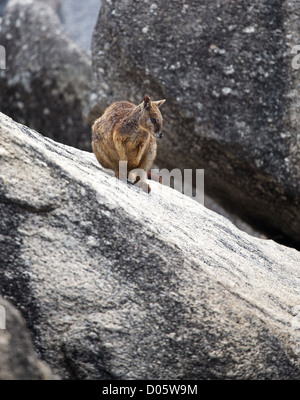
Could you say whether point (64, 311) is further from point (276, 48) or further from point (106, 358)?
point (276, 48)

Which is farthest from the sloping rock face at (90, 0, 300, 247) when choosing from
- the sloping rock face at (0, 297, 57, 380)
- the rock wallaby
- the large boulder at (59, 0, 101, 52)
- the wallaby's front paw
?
the large boulder at (59, 0, 101, 52)

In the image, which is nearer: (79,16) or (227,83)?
(227,83)

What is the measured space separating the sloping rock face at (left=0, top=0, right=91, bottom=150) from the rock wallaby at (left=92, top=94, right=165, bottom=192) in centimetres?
721

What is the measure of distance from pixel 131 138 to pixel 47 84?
26.9ft

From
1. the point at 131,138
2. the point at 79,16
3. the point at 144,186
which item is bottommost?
the point at 144,186

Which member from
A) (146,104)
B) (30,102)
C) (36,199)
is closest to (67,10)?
(30,102)

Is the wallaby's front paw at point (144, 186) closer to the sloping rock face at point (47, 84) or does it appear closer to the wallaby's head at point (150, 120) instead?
the wallaby's head at point (150, 120)

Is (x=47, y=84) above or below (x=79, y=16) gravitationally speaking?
below

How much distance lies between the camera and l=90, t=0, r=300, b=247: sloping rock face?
9711 mm

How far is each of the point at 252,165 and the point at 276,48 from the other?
199 cm

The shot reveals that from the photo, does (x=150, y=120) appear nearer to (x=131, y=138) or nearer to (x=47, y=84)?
(x=131, y=138)

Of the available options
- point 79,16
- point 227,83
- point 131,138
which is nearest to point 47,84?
point 79,16

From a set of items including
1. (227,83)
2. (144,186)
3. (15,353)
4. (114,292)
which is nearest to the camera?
(15,353)

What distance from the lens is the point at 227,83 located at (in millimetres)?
9930
